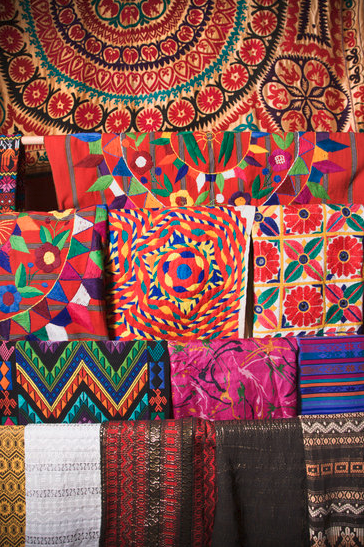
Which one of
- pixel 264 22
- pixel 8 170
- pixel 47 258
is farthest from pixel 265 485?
pixel 264 22

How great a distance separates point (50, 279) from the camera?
0.78 meters

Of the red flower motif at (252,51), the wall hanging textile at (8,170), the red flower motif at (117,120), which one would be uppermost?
the red flower motif at (252,51)

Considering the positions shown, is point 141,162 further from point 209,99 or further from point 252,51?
point 252,51

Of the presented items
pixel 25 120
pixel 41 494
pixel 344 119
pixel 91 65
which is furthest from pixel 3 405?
pixel 344 119

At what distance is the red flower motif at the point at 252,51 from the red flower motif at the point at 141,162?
0.36m

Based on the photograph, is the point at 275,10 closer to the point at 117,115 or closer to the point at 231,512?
the point at 117,115

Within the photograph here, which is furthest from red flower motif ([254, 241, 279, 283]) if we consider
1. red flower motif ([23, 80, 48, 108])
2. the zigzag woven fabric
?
red flower motif ([23, 80, 48, 108])

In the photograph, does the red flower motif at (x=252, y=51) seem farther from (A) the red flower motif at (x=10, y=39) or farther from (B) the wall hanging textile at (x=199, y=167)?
(A) the red flower motif at (x=10, y=39)

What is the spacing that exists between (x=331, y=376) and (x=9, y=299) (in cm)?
60

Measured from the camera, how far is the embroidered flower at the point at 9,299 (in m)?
0.78

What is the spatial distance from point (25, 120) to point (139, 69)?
28 cm

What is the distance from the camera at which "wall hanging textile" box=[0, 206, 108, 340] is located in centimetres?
78

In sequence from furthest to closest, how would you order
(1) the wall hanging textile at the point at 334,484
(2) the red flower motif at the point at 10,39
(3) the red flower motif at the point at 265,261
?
(2) the red flower motif at the point at 10,39
(3) the red flower motif at the point at 265,261
(1) the wall hanging textile at the point at 334,484

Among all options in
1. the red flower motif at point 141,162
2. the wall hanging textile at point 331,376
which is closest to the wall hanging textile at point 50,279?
the red flower motif at point 141,162
